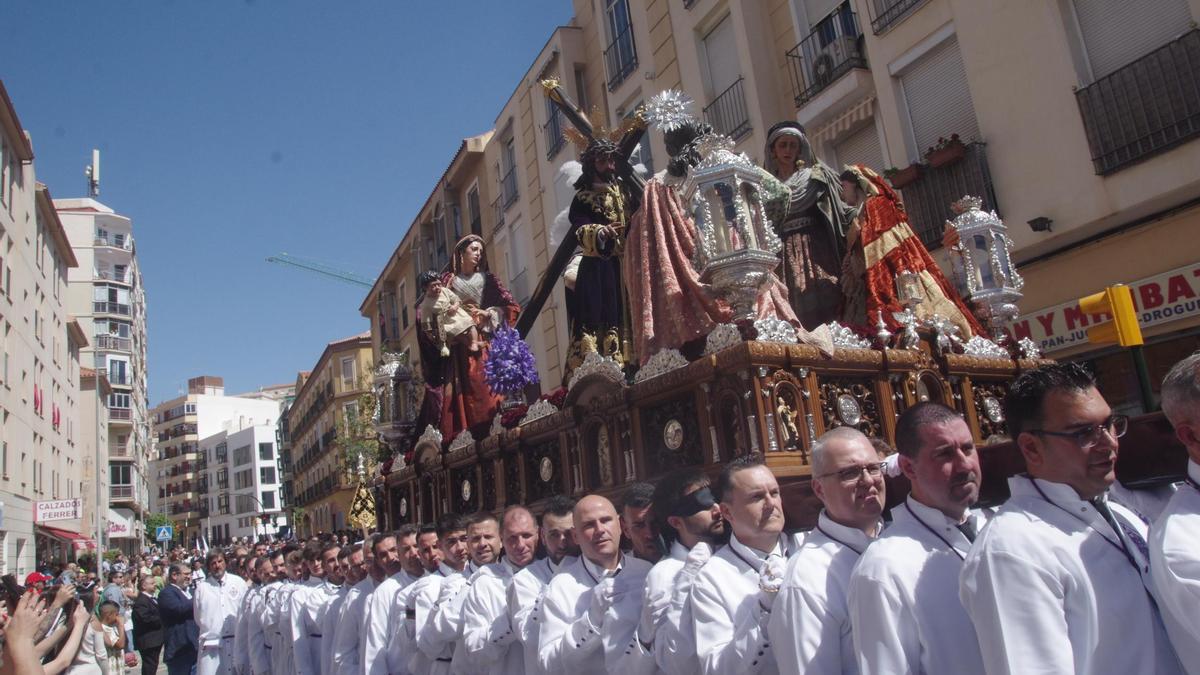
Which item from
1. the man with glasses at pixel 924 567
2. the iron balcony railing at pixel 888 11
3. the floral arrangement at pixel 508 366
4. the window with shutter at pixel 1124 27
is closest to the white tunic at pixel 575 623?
the man with glasses at pixel 924 567

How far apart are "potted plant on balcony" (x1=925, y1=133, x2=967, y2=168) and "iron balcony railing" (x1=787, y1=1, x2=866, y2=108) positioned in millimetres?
1917

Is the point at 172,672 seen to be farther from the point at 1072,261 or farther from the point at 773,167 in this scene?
the point at 1072,261

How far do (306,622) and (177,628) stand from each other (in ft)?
11.1

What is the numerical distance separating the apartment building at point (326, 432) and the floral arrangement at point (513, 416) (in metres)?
35.3

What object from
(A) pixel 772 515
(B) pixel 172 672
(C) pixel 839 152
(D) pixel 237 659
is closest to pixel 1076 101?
(C) pixel 839 152

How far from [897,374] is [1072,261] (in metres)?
6.44

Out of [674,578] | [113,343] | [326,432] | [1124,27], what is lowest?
[674,578]

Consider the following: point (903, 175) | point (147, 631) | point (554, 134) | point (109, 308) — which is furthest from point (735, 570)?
point (109, 308)

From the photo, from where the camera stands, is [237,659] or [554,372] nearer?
[237,659]

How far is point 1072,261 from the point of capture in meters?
10.4

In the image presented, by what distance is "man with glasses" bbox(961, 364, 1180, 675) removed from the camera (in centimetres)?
205

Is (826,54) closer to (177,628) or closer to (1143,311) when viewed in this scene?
(1143,311)

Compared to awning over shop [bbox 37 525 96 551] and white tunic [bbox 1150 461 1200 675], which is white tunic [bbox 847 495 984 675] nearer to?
white tunic [bbox 1150 461 1200 675]

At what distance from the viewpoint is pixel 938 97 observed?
38.3 ft
